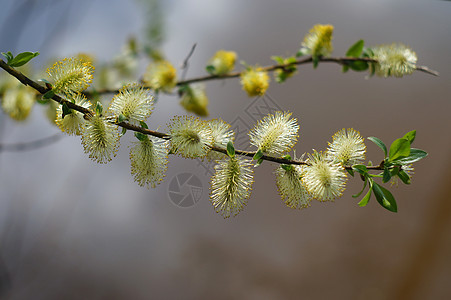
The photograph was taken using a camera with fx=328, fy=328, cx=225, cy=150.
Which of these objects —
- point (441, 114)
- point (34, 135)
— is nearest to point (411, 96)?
point (441, 114)

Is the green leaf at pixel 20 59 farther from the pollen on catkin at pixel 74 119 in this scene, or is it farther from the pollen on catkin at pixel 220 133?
the pollen on catkin at pixel 220 133

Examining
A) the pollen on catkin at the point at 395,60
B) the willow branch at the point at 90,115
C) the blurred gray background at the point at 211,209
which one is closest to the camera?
the willow branch at the point at 90,115

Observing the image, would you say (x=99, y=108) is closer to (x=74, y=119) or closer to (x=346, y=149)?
(x=74, y=119)

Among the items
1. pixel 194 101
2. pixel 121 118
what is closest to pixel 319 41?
pixel 194 101

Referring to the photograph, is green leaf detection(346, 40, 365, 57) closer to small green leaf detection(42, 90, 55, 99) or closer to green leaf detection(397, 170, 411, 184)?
green leaf detection(397, 170, 411, 184)

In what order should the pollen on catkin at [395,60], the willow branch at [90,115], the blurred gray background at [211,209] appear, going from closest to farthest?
the willow branch at [90,115]
the pollen on catkin at [395,60]
the blurred gray background at [211,209]

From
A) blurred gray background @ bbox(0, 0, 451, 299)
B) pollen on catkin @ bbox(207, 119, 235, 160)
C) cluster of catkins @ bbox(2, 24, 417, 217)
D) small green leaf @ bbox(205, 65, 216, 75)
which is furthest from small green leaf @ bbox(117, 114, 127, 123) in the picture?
blurred gray background @ bbox(0, 0, 451, 299)

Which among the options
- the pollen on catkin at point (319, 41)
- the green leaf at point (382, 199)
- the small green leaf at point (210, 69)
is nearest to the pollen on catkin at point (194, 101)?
the small green leaf at point (210, 69)

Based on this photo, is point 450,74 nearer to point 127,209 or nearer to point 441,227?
point 441,227
